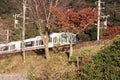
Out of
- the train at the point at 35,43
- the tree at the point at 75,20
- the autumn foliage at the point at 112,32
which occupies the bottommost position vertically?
the train at the point at 35,43

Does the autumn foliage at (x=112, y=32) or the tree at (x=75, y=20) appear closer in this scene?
the tree at (x=75, y=20)

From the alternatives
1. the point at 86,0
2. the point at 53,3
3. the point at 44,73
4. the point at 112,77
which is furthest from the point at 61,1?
the point at 112,77

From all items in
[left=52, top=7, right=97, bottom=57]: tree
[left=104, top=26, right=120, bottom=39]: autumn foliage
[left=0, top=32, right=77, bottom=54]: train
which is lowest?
[left=0, top=32, right=77, bottom=54]: train

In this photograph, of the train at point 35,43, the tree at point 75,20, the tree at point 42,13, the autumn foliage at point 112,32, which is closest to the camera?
the tree at point 75,20

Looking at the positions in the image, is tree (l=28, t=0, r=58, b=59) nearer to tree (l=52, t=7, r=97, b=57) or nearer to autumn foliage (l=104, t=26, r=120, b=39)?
tree (l=52, t=7, r=97, b=57)

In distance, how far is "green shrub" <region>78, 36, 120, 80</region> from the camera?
875cm

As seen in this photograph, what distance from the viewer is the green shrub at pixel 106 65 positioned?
875 centimetres

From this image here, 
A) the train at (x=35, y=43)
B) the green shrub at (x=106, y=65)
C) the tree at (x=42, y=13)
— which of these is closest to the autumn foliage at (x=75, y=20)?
the tree at (x=42, y=13)

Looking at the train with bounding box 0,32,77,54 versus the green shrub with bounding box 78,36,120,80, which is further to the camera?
the train with bounding box 0,32,77,54

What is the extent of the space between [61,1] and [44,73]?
3037 cm

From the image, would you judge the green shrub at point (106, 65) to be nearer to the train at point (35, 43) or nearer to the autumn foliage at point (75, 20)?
the autumn foliage at point (75, 20)

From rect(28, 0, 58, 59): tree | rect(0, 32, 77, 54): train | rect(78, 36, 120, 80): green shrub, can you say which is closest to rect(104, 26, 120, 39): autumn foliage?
rect(0, 32, 77, 54): train

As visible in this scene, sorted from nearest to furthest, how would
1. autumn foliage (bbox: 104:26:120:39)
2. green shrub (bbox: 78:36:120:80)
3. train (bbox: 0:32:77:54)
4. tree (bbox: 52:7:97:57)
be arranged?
green shrub (bbox: 78:36:120:80) → tree (bbox: 52:7:97:57) → train (bbox: 0:32:77:54) → autumn foliage (bbox: 104:26:120:39)

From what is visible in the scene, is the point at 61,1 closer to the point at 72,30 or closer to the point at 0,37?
the point at 72,30
